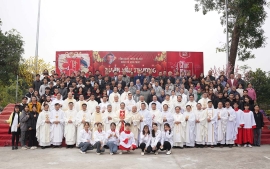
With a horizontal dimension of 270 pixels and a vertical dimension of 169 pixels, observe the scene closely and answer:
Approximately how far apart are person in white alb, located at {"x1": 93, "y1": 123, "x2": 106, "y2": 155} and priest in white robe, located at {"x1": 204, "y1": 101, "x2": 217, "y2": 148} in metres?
4.04

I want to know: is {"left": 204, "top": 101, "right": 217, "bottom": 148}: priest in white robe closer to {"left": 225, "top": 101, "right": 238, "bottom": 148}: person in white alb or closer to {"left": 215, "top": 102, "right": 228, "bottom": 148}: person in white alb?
{"left": 215, "top": 102, "right": 228, "bottom": 148}: person in white alb

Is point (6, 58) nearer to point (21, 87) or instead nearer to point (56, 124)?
point (21, 87)

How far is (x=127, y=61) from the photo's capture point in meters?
18.1

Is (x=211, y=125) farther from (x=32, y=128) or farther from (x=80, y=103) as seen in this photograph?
(x=32, y=128)

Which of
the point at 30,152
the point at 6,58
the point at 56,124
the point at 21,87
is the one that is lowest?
the point at 30,152

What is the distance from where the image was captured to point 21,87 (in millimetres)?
26219

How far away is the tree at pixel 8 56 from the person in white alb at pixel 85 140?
63.6ft

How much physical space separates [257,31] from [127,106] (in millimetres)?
12590

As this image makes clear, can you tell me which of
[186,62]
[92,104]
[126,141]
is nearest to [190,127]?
[126,141]

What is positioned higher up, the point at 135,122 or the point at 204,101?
the point at 204,101

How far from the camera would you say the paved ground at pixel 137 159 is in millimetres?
8055

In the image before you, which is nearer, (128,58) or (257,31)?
(128,58)

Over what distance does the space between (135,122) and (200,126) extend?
8.24 feet

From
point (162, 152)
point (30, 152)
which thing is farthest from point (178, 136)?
point (30, 152)
